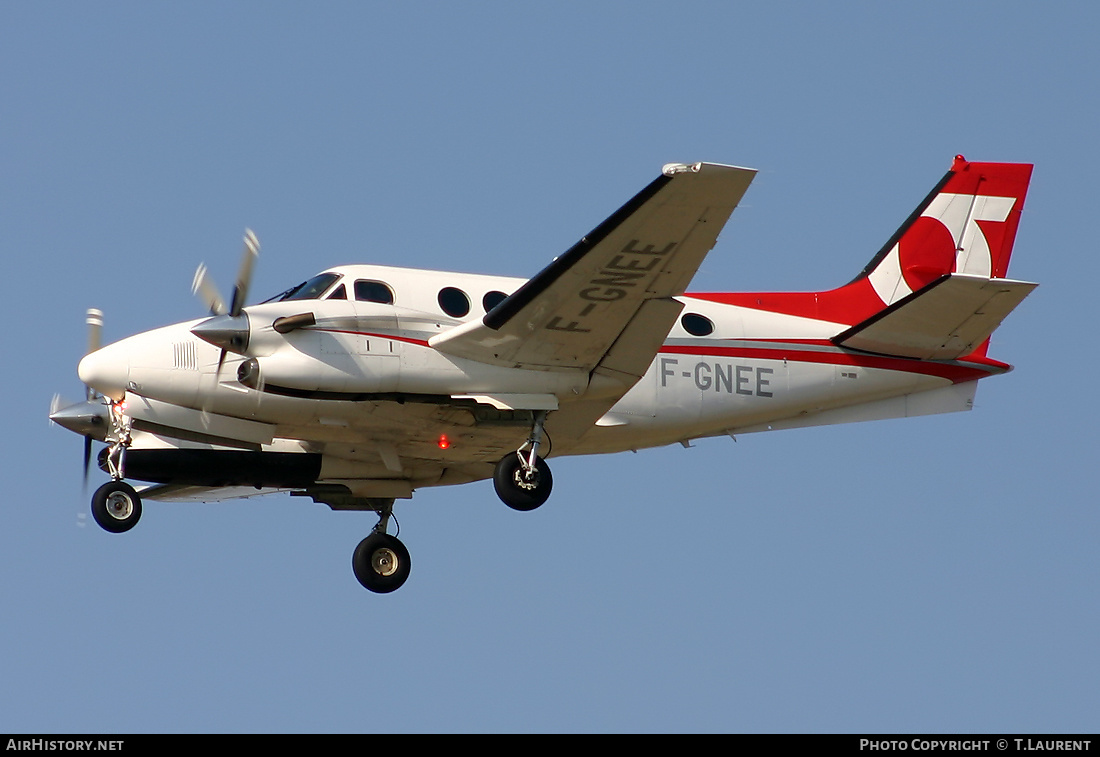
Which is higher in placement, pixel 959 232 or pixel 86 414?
pixel 959 232

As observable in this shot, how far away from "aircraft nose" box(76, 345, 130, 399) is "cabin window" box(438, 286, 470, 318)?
3.84 metres

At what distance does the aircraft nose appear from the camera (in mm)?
18219

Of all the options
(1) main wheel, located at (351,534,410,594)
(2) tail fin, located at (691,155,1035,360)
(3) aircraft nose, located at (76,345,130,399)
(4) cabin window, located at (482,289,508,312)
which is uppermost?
(2) tail fin, located at (691,155,1035,360)

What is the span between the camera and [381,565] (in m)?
21.9

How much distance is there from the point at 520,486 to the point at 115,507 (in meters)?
4.94

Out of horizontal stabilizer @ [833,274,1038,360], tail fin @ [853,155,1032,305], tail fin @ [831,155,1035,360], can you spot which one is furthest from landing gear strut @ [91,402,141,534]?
tail fin @ [853,155,1032,305]

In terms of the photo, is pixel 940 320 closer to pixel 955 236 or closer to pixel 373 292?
pixel 955 236

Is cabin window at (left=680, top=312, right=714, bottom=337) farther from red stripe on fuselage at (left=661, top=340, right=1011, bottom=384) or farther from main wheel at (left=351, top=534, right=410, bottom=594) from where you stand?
main wheel at (left=351, top=534, right=410, bottom=594)

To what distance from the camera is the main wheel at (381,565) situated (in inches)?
859

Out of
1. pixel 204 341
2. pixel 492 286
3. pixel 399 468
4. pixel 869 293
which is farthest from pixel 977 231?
pixel 204 341

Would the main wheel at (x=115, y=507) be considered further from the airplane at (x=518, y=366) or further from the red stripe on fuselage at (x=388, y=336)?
the red stripe on fuselage at (x=388, y=336)

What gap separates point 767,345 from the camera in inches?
819

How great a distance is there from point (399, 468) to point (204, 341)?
3.56 meters

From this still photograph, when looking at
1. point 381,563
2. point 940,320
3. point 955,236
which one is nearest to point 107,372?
point 381,563
